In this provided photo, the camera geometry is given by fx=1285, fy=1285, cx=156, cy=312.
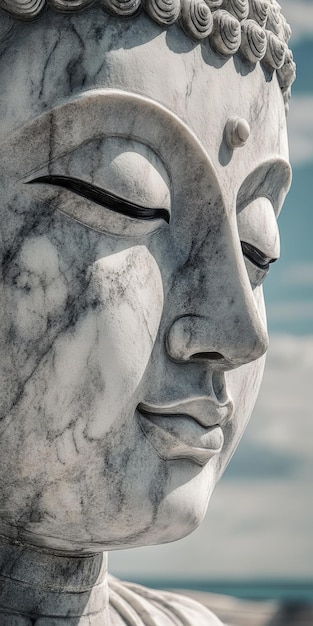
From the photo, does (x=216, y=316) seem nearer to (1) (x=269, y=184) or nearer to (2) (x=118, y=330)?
(2) (x=118, y=330)

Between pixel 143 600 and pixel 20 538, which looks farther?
pixel 143 600

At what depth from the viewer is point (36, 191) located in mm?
3420

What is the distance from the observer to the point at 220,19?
374 centimetres

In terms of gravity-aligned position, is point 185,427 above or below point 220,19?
below

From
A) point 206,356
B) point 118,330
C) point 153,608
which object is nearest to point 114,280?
point 118,330

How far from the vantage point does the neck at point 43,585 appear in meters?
3.77

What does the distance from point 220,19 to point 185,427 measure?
46.7 inches

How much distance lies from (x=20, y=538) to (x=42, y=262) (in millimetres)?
848

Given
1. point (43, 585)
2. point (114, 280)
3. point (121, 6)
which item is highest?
point (121, 6)

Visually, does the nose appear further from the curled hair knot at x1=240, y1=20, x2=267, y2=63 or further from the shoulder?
the shoulder

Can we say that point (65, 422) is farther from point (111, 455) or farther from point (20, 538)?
point (20, 538)

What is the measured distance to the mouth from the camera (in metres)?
3.56

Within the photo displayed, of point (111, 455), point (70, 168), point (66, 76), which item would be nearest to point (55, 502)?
point (111, 455)

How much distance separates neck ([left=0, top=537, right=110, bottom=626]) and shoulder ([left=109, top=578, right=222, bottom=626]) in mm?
370
